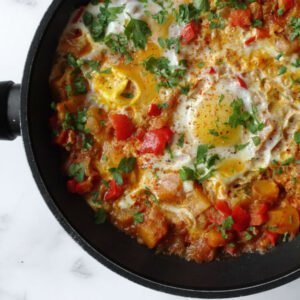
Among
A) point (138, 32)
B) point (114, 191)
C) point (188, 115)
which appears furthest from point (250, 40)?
point (114, 191)

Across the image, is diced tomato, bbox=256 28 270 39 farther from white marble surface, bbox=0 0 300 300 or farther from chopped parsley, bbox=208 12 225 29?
white marble surface, bbox=0 0 300 300

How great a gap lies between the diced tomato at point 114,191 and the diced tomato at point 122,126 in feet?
1.02

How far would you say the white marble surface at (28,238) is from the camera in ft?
14.3

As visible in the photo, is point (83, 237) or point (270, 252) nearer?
point (83, 237)

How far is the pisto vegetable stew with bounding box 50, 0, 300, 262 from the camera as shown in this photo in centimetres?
388

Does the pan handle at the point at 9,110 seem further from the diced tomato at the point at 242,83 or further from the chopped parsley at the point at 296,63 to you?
the chopped parsley at the point at 296,63

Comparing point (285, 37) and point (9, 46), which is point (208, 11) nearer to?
point (285, 37)

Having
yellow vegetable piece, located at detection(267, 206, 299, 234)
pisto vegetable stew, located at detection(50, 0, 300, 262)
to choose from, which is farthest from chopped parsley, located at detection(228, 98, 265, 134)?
yellow vegetable piece, located at detection(267, 206, 299, 234)

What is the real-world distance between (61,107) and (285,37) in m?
1.56

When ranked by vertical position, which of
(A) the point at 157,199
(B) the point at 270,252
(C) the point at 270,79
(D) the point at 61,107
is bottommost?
(B) the point at 270,252

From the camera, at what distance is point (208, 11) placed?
155 inches

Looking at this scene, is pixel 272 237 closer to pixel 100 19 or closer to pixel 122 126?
pixel 122 126

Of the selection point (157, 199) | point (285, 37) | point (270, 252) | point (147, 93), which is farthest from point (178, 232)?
point (285, 37)

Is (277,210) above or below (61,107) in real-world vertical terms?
below
